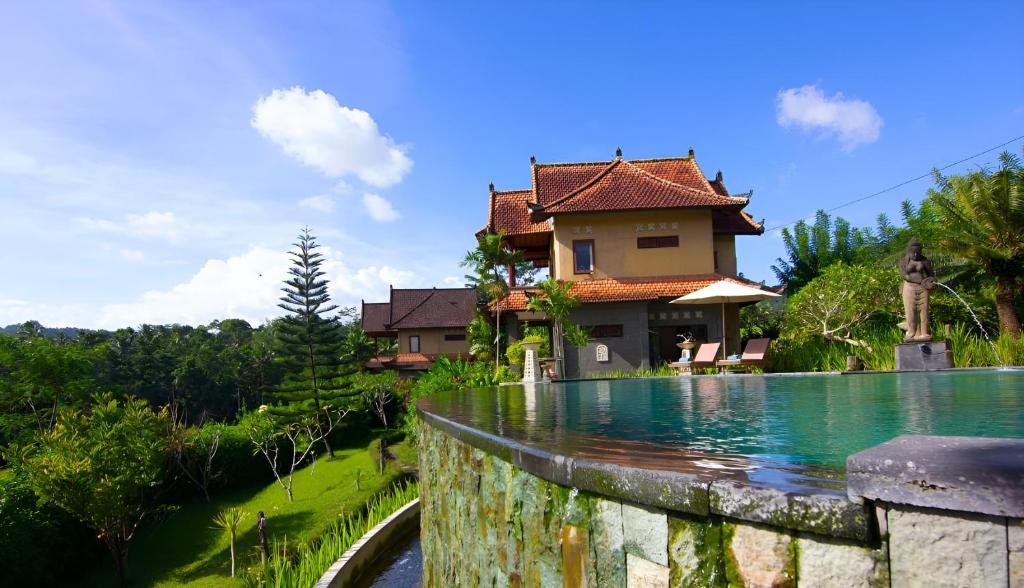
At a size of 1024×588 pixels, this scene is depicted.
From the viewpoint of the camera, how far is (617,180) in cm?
1948

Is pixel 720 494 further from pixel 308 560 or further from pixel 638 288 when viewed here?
pixel 638 288

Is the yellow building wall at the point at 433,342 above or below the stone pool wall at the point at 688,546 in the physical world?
above

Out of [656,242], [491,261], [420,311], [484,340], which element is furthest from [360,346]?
[656,242]

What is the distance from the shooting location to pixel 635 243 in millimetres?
18391

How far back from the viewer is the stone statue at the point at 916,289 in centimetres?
Answer: 1138

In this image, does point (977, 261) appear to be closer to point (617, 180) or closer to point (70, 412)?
point (617, 180)

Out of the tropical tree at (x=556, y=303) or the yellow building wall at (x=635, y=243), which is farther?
the yellow building wall at (x=635, y=243)

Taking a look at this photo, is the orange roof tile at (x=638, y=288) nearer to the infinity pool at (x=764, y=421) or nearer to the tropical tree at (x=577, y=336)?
the tropical tree at (x=577, y=336)

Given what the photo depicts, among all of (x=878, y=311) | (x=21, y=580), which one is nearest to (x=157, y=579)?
(x=21, y=580)

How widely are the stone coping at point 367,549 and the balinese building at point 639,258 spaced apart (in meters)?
6.65

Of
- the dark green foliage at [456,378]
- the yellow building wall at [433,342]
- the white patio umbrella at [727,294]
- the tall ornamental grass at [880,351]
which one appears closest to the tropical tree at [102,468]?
the dark green foliage at [456,378]

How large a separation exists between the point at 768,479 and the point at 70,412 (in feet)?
61.5

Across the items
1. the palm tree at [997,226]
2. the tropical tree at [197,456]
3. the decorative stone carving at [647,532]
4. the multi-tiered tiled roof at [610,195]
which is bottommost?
the tropical tree at [197,456]

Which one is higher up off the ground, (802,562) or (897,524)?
(897,524)
